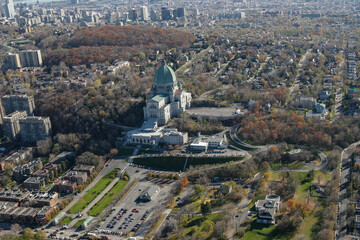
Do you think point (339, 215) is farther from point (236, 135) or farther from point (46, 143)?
point (46, 143)

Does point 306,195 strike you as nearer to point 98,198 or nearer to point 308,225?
point 308,225

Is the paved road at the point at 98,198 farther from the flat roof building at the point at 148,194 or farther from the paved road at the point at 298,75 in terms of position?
the paved road at the point at 298,75

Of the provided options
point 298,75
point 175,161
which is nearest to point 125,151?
point 175,161

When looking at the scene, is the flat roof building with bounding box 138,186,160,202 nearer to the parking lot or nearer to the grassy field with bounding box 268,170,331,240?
the parking lot

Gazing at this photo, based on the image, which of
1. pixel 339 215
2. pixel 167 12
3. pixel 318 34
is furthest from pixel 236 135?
pixel 167 12

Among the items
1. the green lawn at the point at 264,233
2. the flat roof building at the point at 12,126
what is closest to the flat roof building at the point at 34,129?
the flat roof building at the point at 12,126

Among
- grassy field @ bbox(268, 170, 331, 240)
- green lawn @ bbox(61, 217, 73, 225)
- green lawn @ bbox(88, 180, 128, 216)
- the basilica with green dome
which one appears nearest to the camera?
grassy field @ bbox(268, 170, 331, 240)

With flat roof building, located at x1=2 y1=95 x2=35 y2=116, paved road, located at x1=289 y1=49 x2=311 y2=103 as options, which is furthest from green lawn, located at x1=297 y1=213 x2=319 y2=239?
flat roof building, located at x1=2 y1=95 x2=35 y2=116

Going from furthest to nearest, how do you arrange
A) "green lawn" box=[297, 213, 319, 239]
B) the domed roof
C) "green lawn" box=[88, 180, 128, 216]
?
the domed roof < "green lawn" box=[88, 180, 128, 216] < "green lawn" box=[297, 213, 319, 239]
